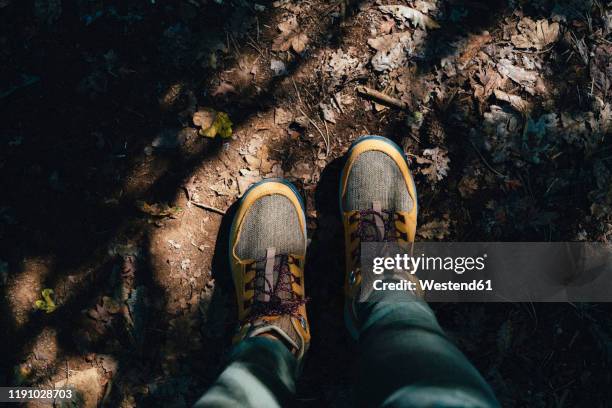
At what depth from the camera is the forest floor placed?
8.34ft

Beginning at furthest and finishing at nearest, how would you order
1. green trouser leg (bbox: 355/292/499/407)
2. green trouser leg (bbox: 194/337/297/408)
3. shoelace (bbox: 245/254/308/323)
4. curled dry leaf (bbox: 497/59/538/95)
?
curled dry leaf (bbox: 497/59/538/95), shoelace (bbox: 245/254/308/323), green trouser leg (bbox: 194/337/297/408), green trouser leg (bbox: 355/292/499/407)

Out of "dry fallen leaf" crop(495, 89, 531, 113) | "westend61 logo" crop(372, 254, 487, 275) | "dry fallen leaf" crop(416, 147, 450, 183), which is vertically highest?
"dry fallen leaf" crop(495, 89, 531, 113)

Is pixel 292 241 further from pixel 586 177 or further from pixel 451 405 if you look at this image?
pixel 586 177

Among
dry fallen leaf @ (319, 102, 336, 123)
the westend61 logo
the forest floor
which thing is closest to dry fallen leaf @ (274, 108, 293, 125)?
the forest floor

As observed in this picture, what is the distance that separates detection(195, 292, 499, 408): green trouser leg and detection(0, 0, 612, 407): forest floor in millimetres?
432

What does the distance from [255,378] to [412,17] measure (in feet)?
7.36

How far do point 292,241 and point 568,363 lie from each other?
5.80 feet

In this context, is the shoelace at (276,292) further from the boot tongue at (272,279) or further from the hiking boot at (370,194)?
the hiking boot at (370,194)

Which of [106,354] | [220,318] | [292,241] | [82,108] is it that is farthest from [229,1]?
[106,354]

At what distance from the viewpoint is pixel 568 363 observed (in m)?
2.48

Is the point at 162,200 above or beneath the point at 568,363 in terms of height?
above

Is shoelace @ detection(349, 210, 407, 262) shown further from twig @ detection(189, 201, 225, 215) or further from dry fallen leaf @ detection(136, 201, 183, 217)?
dry fallen leaf @ detection(136, 201, 183, 217)

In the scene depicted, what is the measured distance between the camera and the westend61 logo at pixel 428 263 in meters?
2.51

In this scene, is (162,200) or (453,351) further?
(162,200)
